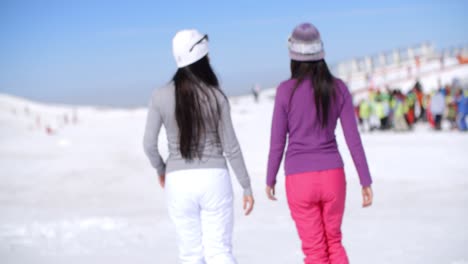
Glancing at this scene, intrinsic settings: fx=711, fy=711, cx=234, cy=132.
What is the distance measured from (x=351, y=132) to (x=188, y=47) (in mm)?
1117

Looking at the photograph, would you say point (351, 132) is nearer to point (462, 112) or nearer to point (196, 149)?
point (196, 149)

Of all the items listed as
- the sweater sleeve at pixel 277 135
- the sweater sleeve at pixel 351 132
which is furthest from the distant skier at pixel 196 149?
the sweater sleeve at pixel 351 132

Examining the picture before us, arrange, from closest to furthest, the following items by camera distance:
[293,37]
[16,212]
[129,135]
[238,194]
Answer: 1. [293,37]
2. [16,212]
3. [238,194]
4. [129,135]

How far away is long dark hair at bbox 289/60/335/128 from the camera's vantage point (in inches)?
167

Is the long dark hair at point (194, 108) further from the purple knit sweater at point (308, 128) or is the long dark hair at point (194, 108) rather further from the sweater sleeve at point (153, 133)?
the purple knit sweater at point (308, 128)

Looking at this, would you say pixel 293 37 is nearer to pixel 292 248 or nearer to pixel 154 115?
pixel 154 115

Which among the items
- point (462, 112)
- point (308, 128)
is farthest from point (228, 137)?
point (462, 112)

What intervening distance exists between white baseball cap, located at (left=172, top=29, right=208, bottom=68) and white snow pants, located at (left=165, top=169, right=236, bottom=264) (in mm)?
650

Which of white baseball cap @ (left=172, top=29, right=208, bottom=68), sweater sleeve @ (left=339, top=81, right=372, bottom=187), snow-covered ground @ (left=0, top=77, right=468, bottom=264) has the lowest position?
snow-covered ground @ (left=0, top=77, right=468, bottom=264)

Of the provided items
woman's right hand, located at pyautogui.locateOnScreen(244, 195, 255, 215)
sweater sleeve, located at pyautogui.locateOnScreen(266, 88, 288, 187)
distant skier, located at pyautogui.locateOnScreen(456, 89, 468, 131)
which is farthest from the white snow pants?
distant skier, located at pyautogui.locateOnScreen(456, 89, 468, 131)

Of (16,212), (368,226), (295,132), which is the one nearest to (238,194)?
(16,212)

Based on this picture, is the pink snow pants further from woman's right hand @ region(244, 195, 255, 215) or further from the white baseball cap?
the white baseball cap

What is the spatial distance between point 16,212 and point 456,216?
611 centimetres

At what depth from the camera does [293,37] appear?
4.42 m
